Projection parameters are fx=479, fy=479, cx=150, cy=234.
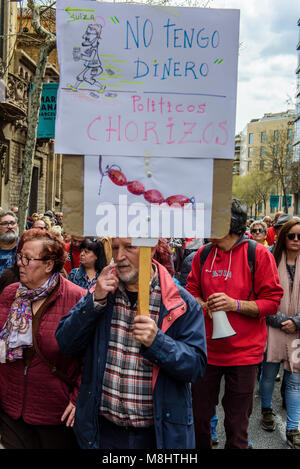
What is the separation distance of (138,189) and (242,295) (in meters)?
1.60

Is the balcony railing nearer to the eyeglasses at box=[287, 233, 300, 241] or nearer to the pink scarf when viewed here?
the eyeglasses at box=[287, 233, 300, 241]

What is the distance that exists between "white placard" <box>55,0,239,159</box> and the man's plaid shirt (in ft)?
2.56

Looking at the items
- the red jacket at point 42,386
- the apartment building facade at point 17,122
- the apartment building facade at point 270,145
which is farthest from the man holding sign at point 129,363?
the apartment building facade at point 270,145

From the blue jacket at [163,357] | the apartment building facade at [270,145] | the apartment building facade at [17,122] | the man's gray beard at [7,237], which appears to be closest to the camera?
the blue jacket at [163,357]

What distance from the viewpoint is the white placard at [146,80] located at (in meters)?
2.14

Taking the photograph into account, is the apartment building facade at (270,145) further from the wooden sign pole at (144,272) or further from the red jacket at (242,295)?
the wooden sign pole at (144,272)

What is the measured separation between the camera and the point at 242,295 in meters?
3.47

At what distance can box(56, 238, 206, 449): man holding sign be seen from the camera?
7.51 feet

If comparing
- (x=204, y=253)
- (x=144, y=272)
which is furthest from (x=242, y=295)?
(x=144, y=272)

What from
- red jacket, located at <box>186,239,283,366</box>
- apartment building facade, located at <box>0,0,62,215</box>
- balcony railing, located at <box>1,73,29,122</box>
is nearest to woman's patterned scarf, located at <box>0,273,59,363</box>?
red jacket, located at <box>186,239,283,366</box>

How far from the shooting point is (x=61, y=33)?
2123 mm

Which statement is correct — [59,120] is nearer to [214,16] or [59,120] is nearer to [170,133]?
[170,133]

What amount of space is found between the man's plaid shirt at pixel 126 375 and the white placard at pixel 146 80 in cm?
78
